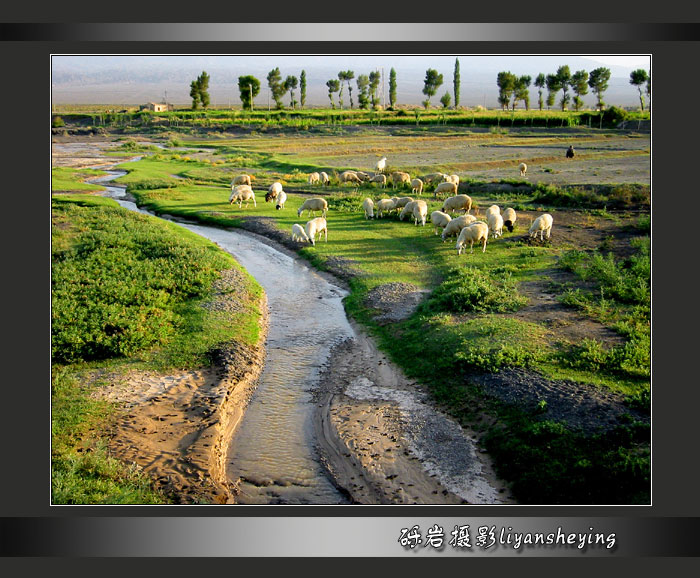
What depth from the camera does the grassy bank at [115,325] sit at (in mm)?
9406

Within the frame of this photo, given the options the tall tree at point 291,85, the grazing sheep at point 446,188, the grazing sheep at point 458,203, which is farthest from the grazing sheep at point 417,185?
the tall tree at point 291,85

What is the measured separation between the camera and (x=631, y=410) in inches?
407

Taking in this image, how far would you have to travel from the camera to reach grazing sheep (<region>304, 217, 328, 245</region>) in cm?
2388

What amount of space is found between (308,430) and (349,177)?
28.0 metres

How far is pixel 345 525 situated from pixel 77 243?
19.6 m

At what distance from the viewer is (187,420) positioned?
11516mm

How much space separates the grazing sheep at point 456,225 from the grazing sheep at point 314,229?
15.9 ft

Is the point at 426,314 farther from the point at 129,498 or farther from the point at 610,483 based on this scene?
the point at 129,498

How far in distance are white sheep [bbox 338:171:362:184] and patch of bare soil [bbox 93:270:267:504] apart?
24.4 meters

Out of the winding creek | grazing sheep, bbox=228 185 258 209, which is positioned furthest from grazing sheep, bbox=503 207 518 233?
grazing sheep, bbox=228 185 258 209

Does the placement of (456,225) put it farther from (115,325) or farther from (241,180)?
(241,180)

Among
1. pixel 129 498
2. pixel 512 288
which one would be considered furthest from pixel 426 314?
pixel 129 498

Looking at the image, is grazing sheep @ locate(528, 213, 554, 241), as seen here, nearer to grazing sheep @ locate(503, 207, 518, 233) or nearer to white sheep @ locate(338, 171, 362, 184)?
grazing sheep @ locate(503, 207, 518, 233)

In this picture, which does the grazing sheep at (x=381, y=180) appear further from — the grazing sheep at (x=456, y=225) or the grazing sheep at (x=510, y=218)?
the grazing sheep at (x=456, y=225)
